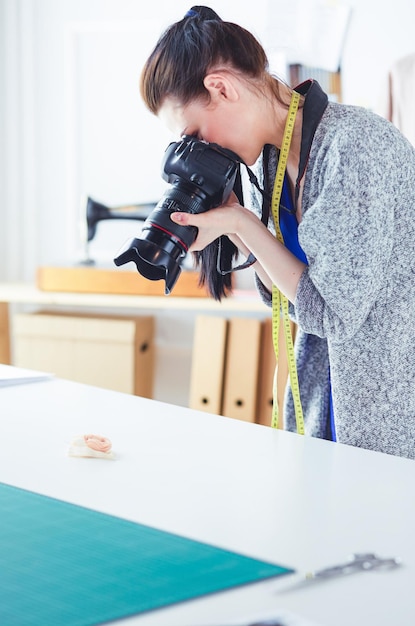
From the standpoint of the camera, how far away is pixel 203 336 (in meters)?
2.81

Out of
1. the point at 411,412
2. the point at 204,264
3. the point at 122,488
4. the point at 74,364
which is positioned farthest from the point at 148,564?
the point at 74,364

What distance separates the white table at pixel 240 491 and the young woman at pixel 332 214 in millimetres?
186

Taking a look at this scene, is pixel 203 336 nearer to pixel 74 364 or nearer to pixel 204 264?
pixel 74 364

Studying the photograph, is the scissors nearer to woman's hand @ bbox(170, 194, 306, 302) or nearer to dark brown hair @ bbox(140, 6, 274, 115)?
woman's hand @ bbox(170, 194, 306, 302)

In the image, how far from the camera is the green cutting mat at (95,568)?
24.2 inches

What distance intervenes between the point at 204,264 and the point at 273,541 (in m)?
0.77

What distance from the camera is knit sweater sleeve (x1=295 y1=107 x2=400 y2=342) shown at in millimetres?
1116

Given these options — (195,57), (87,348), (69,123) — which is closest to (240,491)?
(195,57)

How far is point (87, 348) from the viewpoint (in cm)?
293

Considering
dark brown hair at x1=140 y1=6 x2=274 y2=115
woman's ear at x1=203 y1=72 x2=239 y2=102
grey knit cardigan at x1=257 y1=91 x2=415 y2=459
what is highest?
dark brown hair at x1=140 y1=6 x2=274 y2=115

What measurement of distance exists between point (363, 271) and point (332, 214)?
92 millimetres

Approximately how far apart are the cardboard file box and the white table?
1.64 metres

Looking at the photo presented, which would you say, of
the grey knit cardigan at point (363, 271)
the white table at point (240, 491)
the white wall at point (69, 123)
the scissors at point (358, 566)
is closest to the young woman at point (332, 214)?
the grey knit cardigan at point (363, 271)

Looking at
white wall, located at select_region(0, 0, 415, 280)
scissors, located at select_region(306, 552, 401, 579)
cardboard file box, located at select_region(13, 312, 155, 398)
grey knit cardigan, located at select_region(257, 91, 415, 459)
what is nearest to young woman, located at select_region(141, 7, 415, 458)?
grey knit cardigan, located at select_region(257, 91, 415, 459)
